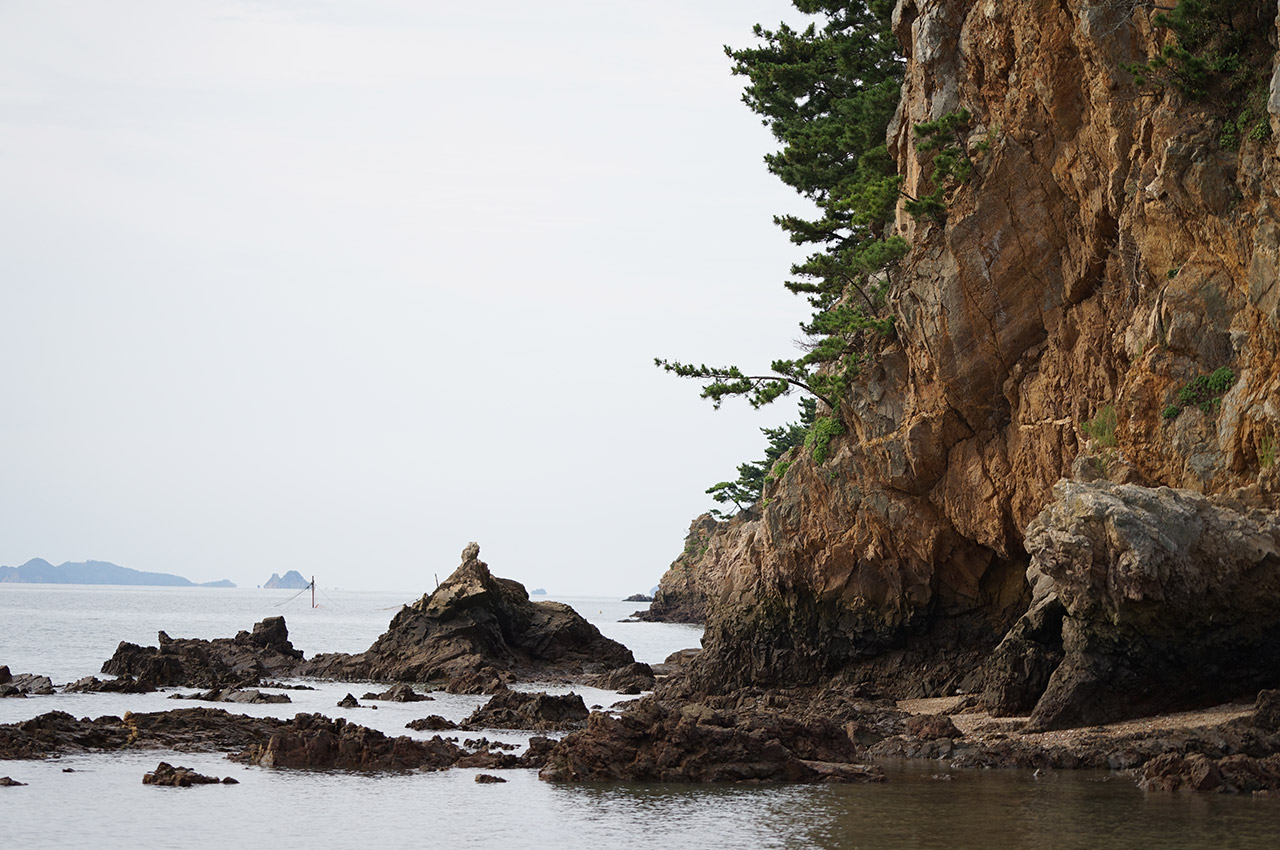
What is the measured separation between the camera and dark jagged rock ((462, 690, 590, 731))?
29.1m

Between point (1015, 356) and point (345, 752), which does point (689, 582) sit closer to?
point (1015, 356)

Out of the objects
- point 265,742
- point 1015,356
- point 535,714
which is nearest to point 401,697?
point 535,714

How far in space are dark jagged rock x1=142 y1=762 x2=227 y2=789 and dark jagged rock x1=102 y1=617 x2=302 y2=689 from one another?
1989 centimetres

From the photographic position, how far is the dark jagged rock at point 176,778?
774 inches

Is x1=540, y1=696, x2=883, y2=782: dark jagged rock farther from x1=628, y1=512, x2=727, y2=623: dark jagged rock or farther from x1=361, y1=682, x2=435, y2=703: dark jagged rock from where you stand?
x1=628, y1=512, x2=727, y2=623: dark jagged rock

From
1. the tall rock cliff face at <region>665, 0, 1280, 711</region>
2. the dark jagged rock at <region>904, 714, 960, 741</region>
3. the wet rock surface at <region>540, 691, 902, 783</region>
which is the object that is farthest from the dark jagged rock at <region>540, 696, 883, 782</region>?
the tall rock cliff face at <region>665, 0, 1280, 711</region>

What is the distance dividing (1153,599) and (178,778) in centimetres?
1701

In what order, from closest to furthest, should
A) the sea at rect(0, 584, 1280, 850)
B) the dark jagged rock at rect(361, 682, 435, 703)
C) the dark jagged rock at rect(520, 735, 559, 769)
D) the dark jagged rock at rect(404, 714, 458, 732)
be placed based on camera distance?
the sea at rect(0, 584, 1280, 850)
the dark jagged rock at rect(520, 735, 559, 769)
the dark jagged rock at rect(404, 714, 458, 732)
the dark jagged rock at rect(361, 682, 435, 703)

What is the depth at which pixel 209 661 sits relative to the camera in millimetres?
43156

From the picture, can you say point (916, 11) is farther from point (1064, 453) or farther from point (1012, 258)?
point (1064, 453)

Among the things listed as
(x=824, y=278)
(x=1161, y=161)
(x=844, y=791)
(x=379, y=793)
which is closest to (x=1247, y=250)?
(x=1161, y=161)

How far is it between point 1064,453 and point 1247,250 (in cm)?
648

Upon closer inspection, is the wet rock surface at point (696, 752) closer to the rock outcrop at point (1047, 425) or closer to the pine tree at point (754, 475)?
the rock outcrop at point (1047, 425)

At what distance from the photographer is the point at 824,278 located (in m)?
34.0
